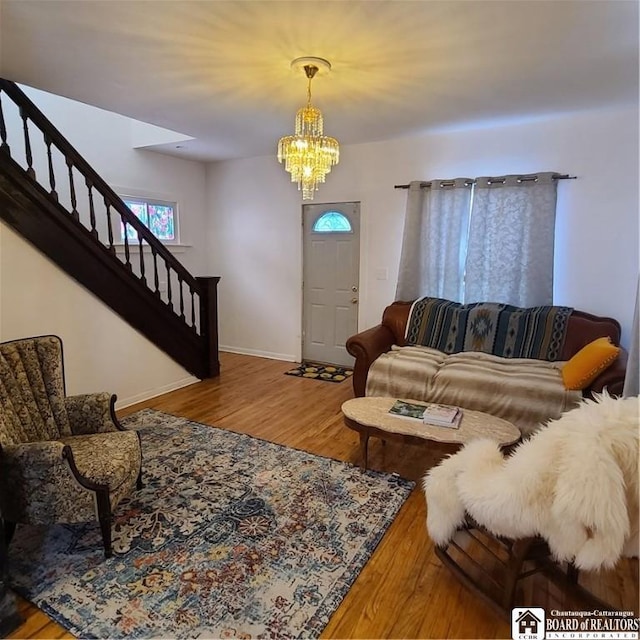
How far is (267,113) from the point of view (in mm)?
3607

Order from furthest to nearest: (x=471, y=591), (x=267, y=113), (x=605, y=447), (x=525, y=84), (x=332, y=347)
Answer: (x=332, y=347) < (x=267, y=113) < (x=525, y=84) < (x=471, y=591) < (x=605, y=447)

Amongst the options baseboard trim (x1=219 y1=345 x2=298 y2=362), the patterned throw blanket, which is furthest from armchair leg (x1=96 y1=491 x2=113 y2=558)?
baseboard trim (x1=219 y1=345 x2=298 y2=362)

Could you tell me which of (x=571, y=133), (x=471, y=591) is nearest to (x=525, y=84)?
(x=571, y=133)

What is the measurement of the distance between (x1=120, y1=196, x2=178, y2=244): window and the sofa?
3114 millimetres

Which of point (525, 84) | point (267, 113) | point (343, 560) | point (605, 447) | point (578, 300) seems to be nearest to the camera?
point (605, 447)

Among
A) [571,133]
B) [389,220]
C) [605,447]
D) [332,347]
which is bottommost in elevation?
[332,347]

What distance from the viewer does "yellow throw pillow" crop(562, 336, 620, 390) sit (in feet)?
9.55

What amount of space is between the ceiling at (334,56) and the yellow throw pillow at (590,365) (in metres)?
1.84

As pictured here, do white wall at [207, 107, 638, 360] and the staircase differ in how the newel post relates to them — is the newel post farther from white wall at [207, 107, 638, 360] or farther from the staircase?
white wall at [207, 107, 638, 360]

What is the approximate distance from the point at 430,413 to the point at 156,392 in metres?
2.80

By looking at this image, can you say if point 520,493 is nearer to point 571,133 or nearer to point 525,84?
point 525,84

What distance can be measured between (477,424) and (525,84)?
2382mm

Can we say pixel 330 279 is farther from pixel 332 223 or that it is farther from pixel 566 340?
pixel 566 340

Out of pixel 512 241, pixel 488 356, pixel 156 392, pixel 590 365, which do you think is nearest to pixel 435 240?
pixel 512 241
